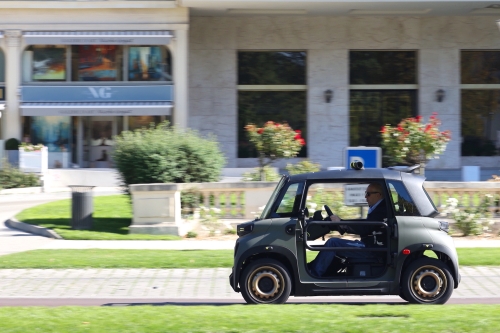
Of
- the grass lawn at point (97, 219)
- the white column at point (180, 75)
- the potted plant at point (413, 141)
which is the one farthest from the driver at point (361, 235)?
the white column at point (180, 75)

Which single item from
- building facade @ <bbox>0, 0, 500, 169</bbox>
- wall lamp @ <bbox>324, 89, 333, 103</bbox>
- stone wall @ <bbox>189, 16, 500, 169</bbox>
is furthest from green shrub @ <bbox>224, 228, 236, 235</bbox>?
wall lamp @ <bbox>324, 89, 333, 103</bbox>

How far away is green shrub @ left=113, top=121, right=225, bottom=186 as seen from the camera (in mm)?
17062

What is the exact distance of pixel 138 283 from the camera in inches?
439

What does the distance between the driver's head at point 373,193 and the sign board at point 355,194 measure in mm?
140

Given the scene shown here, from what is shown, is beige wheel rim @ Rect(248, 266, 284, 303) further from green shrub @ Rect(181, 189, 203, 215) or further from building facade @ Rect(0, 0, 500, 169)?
building facade @ Rect(0, 0, 500, 169)

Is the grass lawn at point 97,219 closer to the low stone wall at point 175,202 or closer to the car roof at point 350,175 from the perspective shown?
the low stone wall at point 175,202

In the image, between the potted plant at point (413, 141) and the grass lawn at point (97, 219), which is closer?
the grass lawn at point (97, 219)

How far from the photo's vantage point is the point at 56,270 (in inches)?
486

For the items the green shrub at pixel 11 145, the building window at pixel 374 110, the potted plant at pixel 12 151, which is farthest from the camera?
the building window at pixel 374 110

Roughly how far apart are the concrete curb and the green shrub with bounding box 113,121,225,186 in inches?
80.5

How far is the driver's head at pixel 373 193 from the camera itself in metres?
8.76

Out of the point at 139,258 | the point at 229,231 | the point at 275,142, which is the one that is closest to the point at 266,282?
the point at 139,258

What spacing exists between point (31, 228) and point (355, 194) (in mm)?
10377

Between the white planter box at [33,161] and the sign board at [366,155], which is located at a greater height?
the sign board at [366,155]
